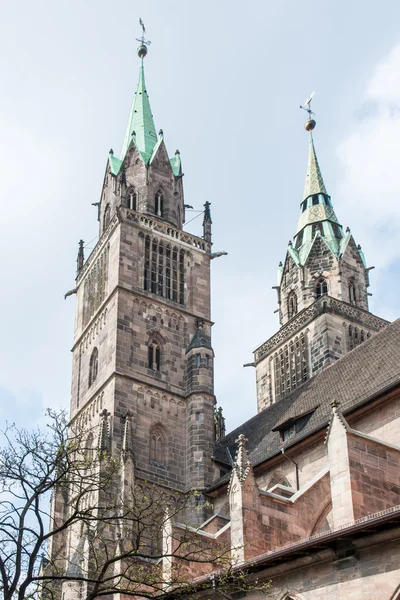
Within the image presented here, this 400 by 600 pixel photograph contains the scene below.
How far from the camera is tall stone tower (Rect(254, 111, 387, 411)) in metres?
38.6

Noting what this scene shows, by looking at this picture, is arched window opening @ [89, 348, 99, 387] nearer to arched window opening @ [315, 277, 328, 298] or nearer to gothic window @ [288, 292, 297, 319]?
gothic window @ [288, 292, 297, 319]

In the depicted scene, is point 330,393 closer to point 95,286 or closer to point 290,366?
point 290,366

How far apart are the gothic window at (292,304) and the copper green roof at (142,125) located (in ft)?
29.0

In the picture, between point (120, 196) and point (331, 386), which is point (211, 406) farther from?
point (120, 196)

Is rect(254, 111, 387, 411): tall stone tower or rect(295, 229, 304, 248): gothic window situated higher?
rect(295, 229, 304, 248): gothic window

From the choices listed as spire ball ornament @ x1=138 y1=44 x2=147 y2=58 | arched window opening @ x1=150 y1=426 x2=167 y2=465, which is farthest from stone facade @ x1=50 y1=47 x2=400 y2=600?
spire ball ornament @ x1=138 y1=44 x2=147 y2=58

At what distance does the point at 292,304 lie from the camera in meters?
42.7

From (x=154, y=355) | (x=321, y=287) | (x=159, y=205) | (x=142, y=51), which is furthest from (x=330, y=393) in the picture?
(x=142, y=51)

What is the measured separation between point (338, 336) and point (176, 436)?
900 centimetres

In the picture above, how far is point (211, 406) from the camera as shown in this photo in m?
33.5

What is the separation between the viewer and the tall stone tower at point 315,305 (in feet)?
127

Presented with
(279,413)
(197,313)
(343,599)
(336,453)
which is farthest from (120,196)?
(343,599)

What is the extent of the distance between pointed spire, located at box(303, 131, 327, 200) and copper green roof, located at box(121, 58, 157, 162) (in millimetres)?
8718

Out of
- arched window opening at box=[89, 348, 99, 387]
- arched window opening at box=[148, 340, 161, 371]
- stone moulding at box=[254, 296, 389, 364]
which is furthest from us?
stone moulding at box=[254, 296, 389, 364]
